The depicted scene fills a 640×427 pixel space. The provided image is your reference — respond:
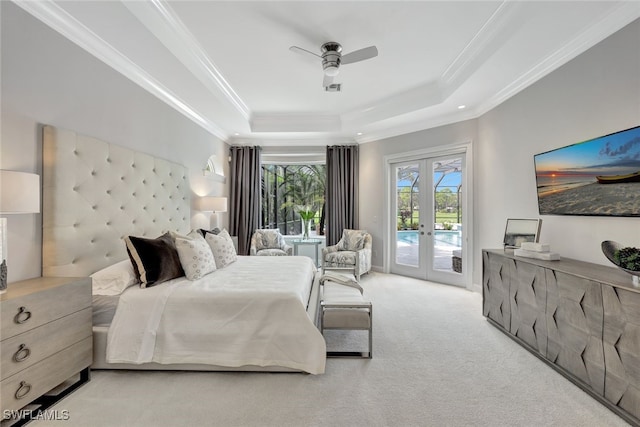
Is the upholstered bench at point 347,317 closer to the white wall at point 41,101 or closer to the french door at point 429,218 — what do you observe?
the white wall at point 41,101

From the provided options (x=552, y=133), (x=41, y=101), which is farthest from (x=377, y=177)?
(x=41, y=101)

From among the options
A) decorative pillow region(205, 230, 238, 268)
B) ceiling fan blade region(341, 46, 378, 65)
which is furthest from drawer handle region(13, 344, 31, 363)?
ceiling fan blade region(341, 46, 378, 65)

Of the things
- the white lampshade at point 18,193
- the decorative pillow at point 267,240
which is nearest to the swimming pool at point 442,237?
the decorative pillow at point 267,240

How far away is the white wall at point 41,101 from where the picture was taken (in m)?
1.93

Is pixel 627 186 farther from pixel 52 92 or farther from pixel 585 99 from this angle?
pixel 52 92

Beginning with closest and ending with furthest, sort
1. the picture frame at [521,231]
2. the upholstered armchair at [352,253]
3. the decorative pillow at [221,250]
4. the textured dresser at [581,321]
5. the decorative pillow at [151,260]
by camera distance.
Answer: the textured dresser at [581,321], the decorative pillow at [151,260], the picture frame at [521,231], the decorative pillow at [221,250], the upholstered armchair at [352,253]

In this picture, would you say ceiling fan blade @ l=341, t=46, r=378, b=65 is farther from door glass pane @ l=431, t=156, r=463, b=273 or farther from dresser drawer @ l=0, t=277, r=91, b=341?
dresser drawer @ l=0, t=277, r=91, b=341

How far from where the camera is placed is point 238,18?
2623mm

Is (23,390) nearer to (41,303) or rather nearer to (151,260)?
(41,303)

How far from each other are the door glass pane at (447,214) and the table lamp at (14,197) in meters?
5.10

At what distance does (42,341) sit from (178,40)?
8.83 feet

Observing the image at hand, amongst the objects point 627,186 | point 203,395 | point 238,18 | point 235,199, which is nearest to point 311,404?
point 203,395

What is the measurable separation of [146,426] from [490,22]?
13.7ft

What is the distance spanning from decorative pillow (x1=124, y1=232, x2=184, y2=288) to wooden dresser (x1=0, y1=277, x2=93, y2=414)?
0.39 m
